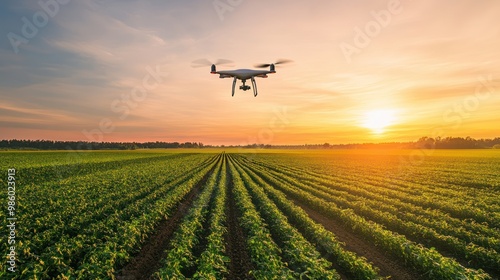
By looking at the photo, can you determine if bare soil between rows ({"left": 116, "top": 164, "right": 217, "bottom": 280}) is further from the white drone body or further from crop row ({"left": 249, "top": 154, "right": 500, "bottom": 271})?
crop row ({"left": 249, "top": 154, "right": 500, "bottom": 271})

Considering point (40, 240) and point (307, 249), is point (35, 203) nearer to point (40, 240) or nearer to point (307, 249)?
point (40, 240)

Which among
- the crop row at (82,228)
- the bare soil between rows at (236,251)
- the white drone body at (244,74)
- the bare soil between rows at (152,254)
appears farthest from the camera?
the white drone body at (244,74)

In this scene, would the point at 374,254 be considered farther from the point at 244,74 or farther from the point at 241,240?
the point at 244,74

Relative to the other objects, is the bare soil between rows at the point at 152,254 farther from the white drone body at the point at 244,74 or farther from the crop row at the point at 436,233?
the crop row at the point at 436,233

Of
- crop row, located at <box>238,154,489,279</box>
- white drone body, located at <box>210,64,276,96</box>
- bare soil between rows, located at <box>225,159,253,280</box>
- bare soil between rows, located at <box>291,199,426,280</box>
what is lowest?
bare soil between rows, located at <box>291,199,426,280</box>

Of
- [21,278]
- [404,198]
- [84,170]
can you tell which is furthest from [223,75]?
[84,170]

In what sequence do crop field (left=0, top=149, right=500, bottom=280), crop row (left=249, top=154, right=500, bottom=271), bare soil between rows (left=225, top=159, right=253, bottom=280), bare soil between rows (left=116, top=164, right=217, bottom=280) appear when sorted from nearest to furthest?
crop field (left=0, top=149, right=500, bottom=280) → bare soil between rows (left=116, top=164, right=217, bottom=280) → bare soil between rows (left=225, top=159, right=253, bottom=280) → crop row (left=249, top=154, right=500, bottom=271)

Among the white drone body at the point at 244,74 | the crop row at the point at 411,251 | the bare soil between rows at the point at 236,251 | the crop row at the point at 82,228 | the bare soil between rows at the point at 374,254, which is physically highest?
the white drone body at the point at 244,74

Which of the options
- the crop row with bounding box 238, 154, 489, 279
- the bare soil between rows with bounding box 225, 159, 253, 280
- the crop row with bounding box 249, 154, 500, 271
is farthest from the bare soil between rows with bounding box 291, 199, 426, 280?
the bare soil between rows with bounding box 225, 159, 253, 280

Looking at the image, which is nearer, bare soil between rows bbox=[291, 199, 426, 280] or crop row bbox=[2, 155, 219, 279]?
crop row bbox=[2, 155, 219, 279]

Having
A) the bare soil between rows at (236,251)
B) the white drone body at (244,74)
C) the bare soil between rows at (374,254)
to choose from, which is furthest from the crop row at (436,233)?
the white drone body at (244,74)

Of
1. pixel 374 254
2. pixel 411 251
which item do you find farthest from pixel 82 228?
pixel 411 251

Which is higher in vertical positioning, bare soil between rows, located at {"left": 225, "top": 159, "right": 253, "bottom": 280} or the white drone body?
the white drone body
